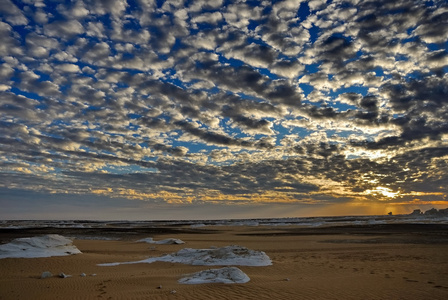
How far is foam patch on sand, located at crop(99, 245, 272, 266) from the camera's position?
61.6 feet

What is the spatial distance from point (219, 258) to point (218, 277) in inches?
229

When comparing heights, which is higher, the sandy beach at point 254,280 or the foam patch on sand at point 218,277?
the foam patch on sand at point 218,277

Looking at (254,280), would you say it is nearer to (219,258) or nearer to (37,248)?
(219,258)

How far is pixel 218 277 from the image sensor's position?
542 inches

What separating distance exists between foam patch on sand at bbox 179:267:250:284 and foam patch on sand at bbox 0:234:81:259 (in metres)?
12.4

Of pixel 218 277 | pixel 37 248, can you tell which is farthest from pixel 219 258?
pixel 37 248

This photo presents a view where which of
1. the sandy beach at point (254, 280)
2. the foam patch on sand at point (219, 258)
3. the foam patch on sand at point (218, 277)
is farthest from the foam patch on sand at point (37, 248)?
the foam patch on sand at point (218, 277)

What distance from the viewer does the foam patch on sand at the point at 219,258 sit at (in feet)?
61.6

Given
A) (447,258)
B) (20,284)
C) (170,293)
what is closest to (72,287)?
(20,284)

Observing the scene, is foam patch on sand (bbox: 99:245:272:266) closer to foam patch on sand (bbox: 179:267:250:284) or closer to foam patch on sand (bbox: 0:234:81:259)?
foam patch on sand (bbox: 179:267:250:284)

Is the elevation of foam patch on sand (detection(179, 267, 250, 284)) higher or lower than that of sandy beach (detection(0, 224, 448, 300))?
higher

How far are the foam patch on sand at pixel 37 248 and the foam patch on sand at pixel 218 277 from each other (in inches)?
487

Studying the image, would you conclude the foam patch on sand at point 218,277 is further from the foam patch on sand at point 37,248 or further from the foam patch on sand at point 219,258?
the foam patch on sand at point 37,248

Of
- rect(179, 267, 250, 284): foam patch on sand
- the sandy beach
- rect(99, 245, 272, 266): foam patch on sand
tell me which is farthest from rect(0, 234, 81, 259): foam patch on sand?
rect(179, 267, 250, 284): foam patch on sand
